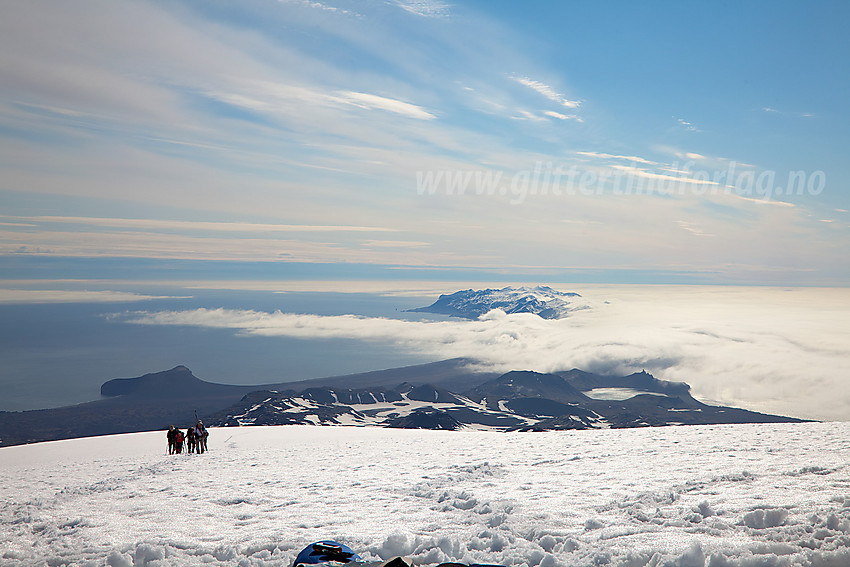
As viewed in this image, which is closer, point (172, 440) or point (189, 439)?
point (172, 440)

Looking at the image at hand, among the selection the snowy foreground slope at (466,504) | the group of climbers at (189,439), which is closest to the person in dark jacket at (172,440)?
the group of climbers at (189,439)

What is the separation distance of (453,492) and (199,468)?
1058cm

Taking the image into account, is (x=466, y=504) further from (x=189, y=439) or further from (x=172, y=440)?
(x=172, y=440)

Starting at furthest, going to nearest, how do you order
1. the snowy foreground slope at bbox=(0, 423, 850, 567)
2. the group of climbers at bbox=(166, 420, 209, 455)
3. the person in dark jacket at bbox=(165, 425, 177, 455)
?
the group of climbers at bbox=(166, 420, 209, 455), the person in dark jacket at bbox=(165, 425, 177, 455), the snowy foreground slope at bbox=(0, 423, 850, 567)

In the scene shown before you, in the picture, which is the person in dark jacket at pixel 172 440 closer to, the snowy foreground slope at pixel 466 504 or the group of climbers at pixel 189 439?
the group of climbers at pixel 189 439

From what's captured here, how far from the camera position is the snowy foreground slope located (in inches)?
324

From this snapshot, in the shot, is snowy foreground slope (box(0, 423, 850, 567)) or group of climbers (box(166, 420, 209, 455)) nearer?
snowy foreground slope (box(0, 423, 850, 567))

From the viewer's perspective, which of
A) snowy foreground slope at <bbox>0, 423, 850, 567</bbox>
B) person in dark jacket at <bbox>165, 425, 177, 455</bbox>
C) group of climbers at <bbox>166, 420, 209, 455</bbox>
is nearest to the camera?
snowy foreground slope at <bbox>0, 423, 850, 567</bbox>

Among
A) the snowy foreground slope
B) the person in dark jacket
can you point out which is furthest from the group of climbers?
the snowy foreground slope

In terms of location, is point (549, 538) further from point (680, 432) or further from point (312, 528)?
point (680, 432)

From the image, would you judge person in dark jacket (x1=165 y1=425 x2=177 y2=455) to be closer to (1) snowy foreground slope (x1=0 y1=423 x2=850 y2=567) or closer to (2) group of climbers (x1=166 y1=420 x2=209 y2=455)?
(2) group of climbers (x1=166 y1=420 x2=209 y2=455)

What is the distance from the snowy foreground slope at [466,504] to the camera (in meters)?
8.24

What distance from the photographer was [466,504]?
11.2 metres

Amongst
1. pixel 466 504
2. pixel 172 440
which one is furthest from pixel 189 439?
pixel 466 504
